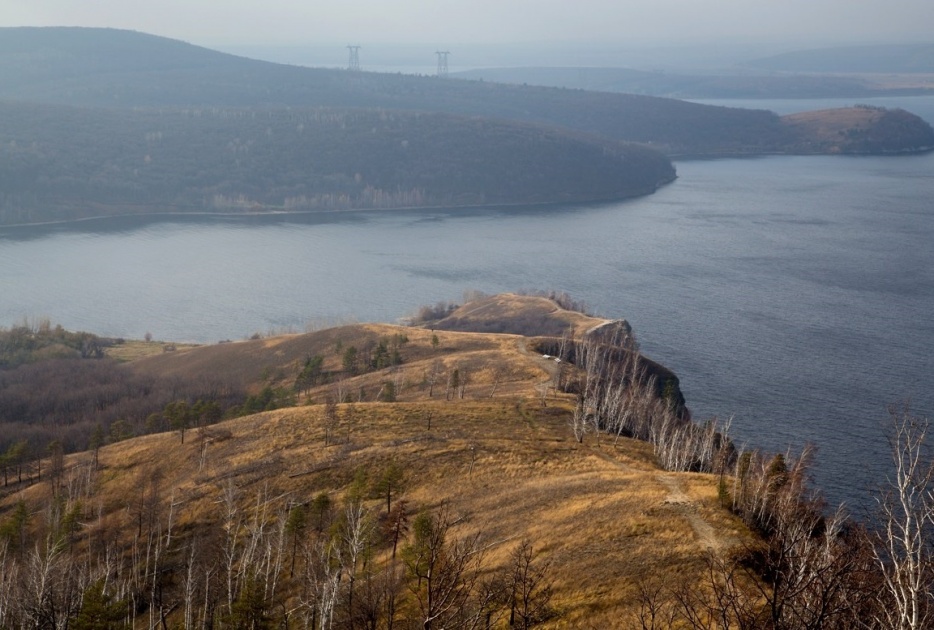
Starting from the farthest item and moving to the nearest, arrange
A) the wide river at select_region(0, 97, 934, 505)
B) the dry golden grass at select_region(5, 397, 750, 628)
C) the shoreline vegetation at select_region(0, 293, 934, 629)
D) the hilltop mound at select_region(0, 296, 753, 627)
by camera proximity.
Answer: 1. the wide river at select_region(0, 97, 934, 505)
2. the dry golden grass at select_region(5, 397, 750, 628)
3. the hilltop mound at select_region(0, 296, 753, 627)
4. the shoreline vegetation at select_region(0, 293, 934, 629)

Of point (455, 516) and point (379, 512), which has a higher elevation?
point (455, 516)

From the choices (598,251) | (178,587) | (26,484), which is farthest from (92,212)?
(178,587)

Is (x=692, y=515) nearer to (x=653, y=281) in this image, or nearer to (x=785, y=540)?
(x=785, y=540)

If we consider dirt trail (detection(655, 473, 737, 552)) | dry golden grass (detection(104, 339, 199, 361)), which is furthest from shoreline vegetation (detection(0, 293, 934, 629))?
dry golden grass (detection(104, 339, 199, 361))

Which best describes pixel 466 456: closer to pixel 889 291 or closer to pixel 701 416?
pixel 701 416

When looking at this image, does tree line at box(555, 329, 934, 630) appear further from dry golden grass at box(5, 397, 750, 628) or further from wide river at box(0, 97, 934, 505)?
wide river at box(0, 97, 934, 505)

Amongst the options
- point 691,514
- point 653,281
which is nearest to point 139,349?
point 653,281
